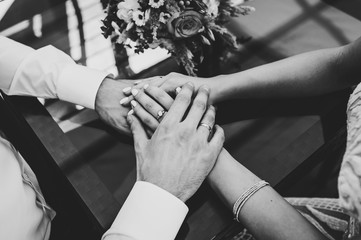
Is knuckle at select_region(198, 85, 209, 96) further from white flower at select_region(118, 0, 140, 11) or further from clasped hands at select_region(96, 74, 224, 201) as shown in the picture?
white flower at select_region(118, 0, 140, 11)

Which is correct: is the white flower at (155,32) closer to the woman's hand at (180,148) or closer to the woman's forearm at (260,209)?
the woman's hand at (180,148)

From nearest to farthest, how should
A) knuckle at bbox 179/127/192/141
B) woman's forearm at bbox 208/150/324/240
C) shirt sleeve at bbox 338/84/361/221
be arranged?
shirt sleeve at bbox 338/84/361/221 → woman's forearm at bbox 208/150/324/240 → knuckle at bbox 179/127/192/141

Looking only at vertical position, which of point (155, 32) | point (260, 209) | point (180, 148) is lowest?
point (260, 209)

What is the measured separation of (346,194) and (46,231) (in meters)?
0.87

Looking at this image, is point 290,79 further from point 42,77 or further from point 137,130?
point 42,77

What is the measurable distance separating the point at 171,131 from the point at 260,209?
31 cm

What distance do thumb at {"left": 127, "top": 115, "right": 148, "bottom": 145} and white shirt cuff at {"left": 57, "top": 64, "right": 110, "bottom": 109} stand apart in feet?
0.52

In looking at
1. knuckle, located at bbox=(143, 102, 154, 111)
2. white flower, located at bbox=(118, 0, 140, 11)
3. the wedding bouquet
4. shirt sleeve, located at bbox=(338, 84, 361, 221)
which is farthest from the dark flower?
shirt sleeve, located at bbox=(338, 84, 361, 221)

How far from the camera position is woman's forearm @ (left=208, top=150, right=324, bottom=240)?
2.73ft

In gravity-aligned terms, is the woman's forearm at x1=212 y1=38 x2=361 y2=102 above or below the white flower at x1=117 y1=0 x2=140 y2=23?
below

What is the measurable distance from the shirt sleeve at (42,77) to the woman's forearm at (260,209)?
499 millimetres

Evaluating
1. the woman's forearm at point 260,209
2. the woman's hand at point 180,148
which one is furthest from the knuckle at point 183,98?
the woman's forearm at point 260,209

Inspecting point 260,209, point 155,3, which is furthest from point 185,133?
point 155,3

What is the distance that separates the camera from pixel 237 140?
110cm
